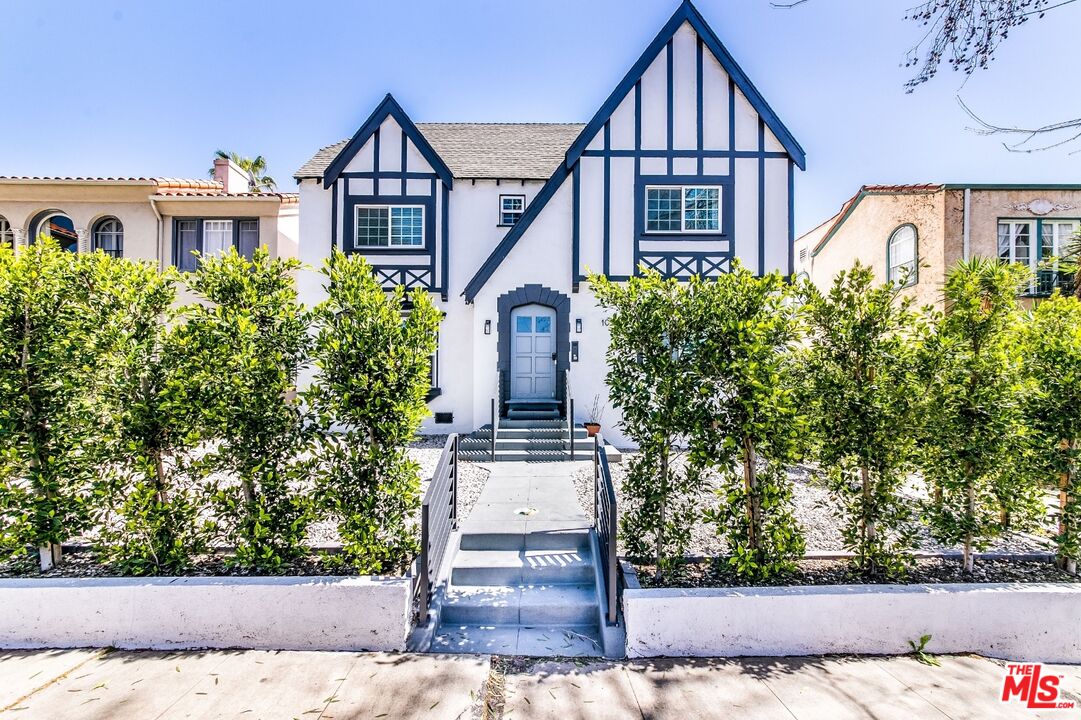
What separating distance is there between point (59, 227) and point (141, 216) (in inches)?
97.6

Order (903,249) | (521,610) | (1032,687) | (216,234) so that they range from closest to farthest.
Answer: (1032,687)
(521,610)
(216,234)
(903,249)

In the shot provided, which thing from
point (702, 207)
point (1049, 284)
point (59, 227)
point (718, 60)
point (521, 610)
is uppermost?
point (718, 60)

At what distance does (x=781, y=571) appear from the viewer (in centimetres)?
431

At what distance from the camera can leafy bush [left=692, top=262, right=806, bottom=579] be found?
4.05 m

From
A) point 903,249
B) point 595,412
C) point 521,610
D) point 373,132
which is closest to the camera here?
point 521,610

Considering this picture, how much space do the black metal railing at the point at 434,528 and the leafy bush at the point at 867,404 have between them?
A: 3412 mm

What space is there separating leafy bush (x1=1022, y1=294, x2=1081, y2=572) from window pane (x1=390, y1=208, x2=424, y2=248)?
36.2 feet

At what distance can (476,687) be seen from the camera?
3344 millimetres

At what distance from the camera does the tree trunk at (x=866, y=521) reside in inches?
165

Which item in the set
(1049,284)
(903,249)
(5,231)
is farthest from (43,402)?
(1049,284)

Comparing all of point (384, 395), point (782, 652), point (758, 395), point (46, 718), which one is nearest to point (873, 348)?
point (758, 395)

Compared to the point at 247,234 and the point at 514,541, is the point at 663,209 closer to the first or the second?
the point at 514,541

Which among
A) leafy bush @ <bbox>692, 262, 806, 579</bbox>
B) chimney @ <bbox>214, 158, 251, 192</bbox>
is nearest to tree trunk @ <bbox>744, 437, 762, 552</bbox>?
leafy bush @ <bbox>692, 262, 806, 579</bbox>

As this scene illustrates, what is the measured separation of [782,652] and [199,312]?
5.61 metres
